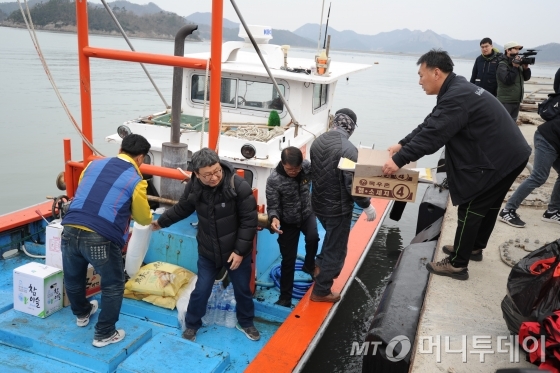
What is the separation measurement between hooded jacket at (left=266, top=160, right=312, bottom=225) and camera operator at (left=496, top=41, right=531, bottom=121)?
14.5 ft

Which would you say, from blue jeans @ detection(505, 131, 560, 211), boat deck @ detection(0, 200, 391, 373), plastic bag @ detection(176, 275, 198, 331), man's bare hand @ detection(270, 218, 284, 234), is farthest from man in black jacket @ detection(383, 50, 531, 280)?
plastic bag @ detection(176, 275, 198, 331)

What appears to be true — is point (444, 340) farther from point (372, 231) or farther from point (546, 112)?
point (372, 231)

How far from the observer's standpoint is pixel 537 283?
2.46 m

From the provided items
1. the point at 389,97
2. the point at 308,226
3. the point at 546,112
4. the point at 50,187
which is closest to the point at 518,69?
the point at 546,112

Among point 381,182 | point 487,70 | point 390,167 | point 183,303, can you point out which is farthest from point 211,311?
point 487,70

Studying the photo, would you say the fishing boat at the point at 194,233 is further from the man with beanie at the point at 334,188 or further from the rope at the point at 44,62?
the man with beanie at the point at 334,188

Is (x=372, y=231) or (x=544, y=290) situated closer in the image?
(x=544, y=290)

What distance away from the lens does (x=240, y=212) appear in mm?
3629

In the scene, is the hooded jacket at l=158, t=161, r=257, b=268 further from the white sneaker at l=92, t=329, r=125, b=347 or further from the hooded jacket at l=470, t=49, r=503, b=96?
the hooded jacket at l=470, t=49, r=503, b=96

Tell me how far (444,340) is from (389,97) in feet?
94.8

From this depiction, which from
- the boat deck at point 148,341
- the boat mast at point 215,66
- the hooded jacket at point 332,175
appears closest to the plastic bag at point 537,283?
the hooded jacket at point 332,175

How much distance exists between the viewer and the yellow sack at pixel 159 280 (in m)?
4.23

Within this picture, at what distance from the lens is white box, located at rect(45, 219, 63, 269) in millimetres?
4211

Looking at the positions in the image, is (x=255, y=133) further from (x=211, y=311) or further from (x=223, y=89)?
(x=211, y=311)
